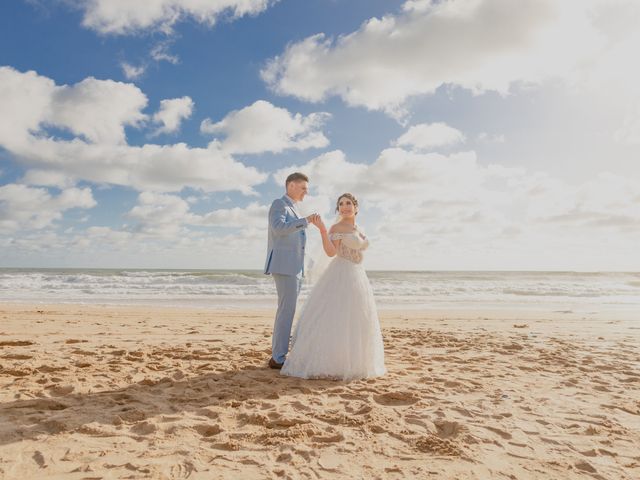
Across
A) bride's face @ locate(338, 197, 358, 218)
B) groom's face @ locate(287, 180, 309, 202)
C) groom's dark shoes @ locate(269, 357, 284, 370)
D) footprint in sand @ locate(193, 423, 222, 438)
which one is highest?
groom's face @ locate(287, 180, 309, 202)

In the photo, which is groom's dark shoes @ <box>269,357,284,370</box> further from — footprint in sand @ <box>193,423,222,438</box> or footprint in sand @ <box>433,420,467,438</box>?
footprint in sand @ <box>433,420,467,438</box>

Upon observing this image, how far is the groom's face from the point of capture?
5.44 meters

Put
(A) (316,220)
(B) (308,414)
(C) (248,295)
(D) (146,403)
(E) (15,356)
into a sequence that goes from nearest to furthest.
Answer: (B) (308,414) < (D) (146,403) < (A) (316,220) < (E) (15,356) < (C) (248,295)

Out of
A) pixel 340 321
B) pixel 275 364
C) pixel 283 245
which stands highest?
pixel 283 245

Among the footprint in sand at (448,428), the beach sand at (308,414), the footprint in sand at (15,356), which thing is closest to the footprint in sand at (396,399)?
the beach sand at (308,414)

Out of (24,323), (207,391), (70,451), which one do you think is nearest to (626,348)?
(207,391)

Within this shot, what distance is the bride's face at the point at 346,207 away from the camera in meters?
5.34

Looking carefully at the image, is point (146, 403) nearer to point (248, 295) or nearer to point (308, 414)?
point (308, 414)

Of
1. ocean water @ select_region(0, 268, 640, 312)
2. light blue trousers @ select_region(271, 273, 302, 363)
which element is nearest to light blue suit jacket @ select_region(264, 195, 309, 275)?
light blue trousers @ select_region(271, 273, 302, 363)

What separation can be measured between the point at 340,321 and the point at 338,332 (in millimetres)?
130

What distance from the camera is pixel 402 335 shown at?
28.4 ft

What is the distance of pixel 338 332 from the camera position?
5.02 metres

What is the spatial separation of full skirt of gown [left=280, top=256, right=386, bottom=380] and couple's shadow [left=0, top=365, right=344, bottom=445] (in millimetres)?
190

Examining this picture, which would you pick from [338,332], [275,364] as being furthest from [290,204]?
[275,364]
